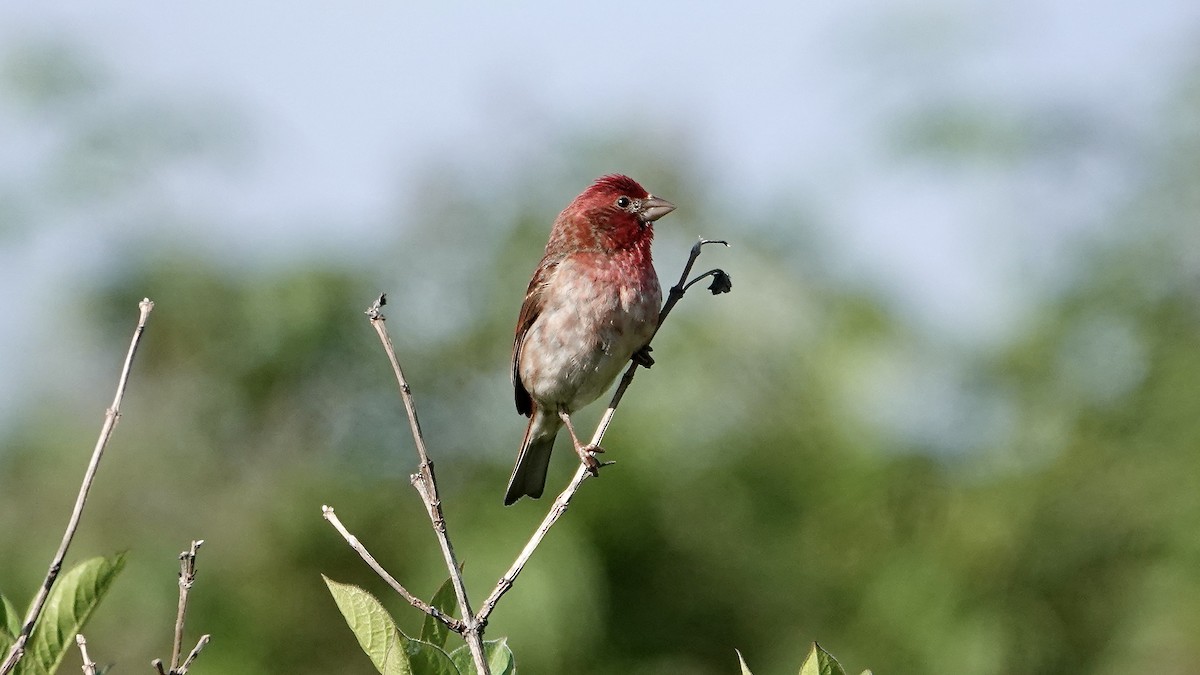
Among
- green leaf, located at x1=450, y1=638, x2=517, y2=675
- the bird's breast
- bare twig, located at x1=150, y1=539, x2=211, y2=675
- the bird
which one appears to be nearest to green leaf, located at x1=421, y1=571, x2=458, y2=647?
green leaf, located at x1=450, y1=638, x2=517, y2=675

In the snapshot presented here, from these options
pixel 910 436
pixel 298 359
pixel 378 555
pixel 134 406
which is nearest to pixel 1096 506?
pixel 910 436

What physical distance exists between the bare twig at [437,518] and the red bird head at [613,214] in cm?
230

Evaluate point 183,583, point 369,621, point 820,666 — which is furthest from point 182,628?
point 820,666

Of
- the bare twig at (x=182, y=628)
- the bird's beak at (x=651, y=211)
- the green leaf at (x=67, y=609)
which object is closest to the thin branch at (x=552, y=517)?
the bare twig at (x=182, y=628)

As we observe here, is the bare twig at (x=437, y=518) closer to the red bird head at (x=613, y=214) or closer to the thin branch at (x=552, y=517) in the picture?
the thin branch at (x=552, y=517)

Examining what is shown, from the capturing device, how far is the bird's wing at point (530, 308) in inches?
199

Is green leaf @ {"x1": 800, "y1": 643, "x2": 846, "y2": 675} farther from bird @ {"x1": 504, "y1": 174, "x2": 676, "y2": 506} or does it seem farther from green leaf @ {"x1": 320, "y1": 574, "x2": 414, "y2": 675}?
bird @ {"x1": 504, "y1": 174, "x2": 676, "y2": 506}

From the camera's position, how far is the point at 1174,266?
7750mm

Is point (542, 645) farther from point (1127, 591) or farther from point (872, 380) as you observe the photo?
point (1127, 591)

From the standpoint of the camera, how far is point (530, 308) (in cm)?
511

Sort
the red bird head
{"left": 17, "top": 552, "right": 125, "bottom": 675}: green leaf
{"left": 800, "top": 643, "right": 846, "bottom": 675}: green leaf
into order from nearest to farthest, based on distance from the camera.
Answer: {"left": 800, "top": 643, "right": 846, "bottom": 675}: green leaf
{"left": 17, "top": 552, "right": 125, "bottom": 675}: green leaf
the red bird head

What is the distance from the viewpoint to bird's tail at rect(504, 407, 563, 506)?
522cm

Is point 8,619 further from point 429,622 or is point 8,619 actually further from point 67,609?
point 429,622

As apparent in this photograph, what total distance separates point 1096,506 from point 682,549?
214 cm
